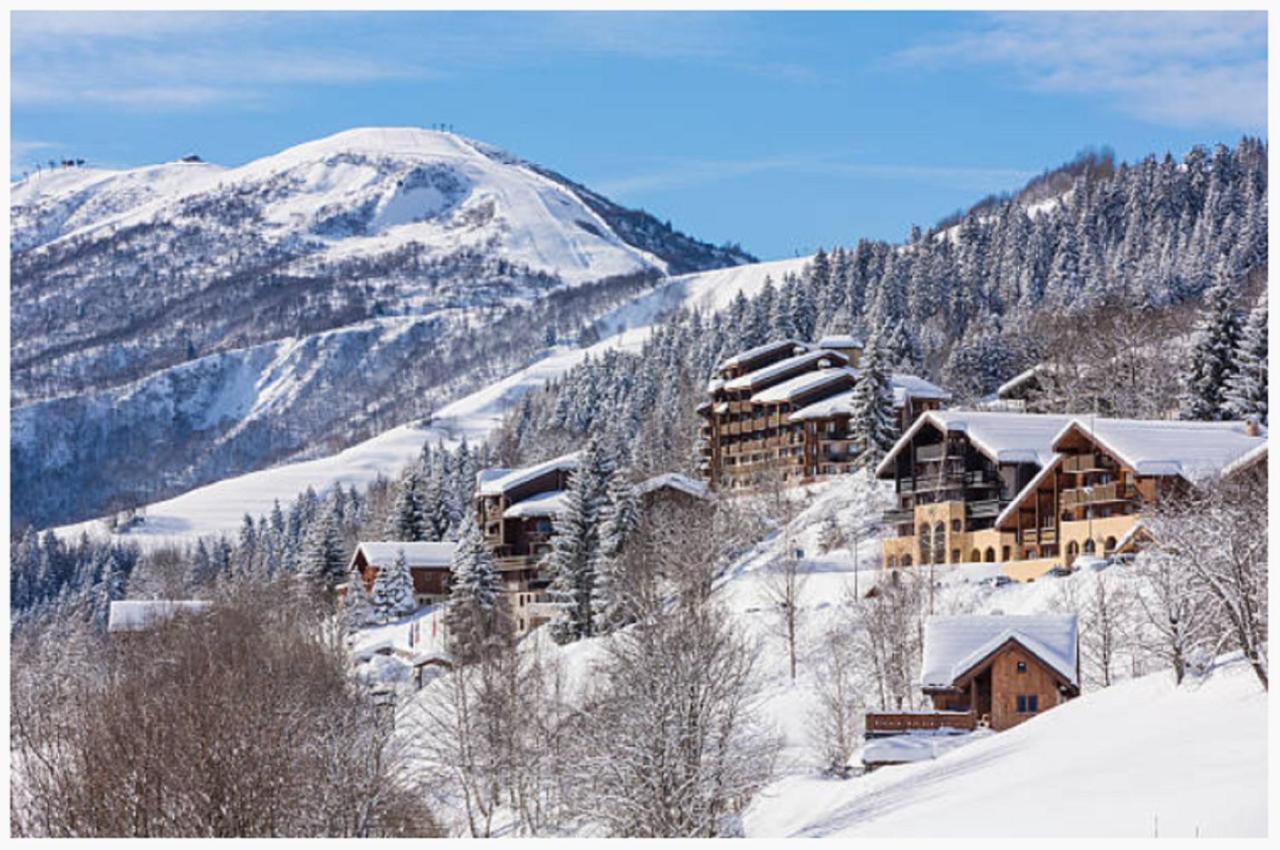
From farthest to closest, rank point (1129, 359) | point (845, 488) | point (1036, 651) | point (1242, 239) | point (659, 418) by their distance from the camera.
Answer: point (1242, 239)
point (659, 418)
point (1129, 359)
point (845, 488)
point (1036, 651)

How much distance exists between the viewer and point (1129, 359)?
4277 inches

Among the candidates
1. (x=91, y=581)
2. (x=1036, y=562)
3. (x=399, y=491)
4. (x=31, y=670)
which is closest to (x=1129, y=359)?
(x=1036, y=562)

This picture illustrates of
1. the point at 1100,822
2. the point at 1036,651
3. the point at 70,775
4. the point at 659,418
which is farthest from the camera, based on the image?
the point at 659,418

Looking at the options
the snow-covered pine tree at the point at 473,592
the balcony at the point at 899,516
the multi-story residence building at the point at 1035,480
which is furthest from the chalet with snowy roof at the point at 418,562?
the balcony at the point at 899,516

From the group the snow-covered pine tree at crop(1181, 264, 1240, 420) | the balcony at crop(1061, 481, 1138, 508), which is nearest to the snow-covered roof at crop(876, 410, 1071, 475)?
the balcony at crop(1061, 481, 1138, 508)

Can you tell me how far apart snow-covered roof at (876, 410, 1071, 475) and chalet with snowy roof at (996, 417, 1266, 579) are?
8.10 feet

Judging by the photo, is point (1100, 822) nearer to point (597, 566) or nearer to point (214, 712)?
point (214, 712)

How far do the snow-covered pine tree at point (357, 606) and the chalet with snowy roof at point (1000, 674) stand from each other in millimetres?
54122

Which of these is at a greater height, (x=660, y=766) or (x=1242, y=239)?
(x=1242, y=239)

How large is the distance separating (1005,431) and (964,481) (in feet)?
9.17

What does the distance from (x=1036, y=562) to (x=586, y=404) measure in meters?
115

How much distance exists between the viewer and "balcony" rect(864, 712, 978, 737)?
55.9m

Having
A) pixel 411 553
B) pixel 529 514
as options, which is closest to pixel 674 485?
pixel 529 514

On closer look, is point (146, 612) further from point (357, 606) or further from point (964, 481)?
point (964, 481)
